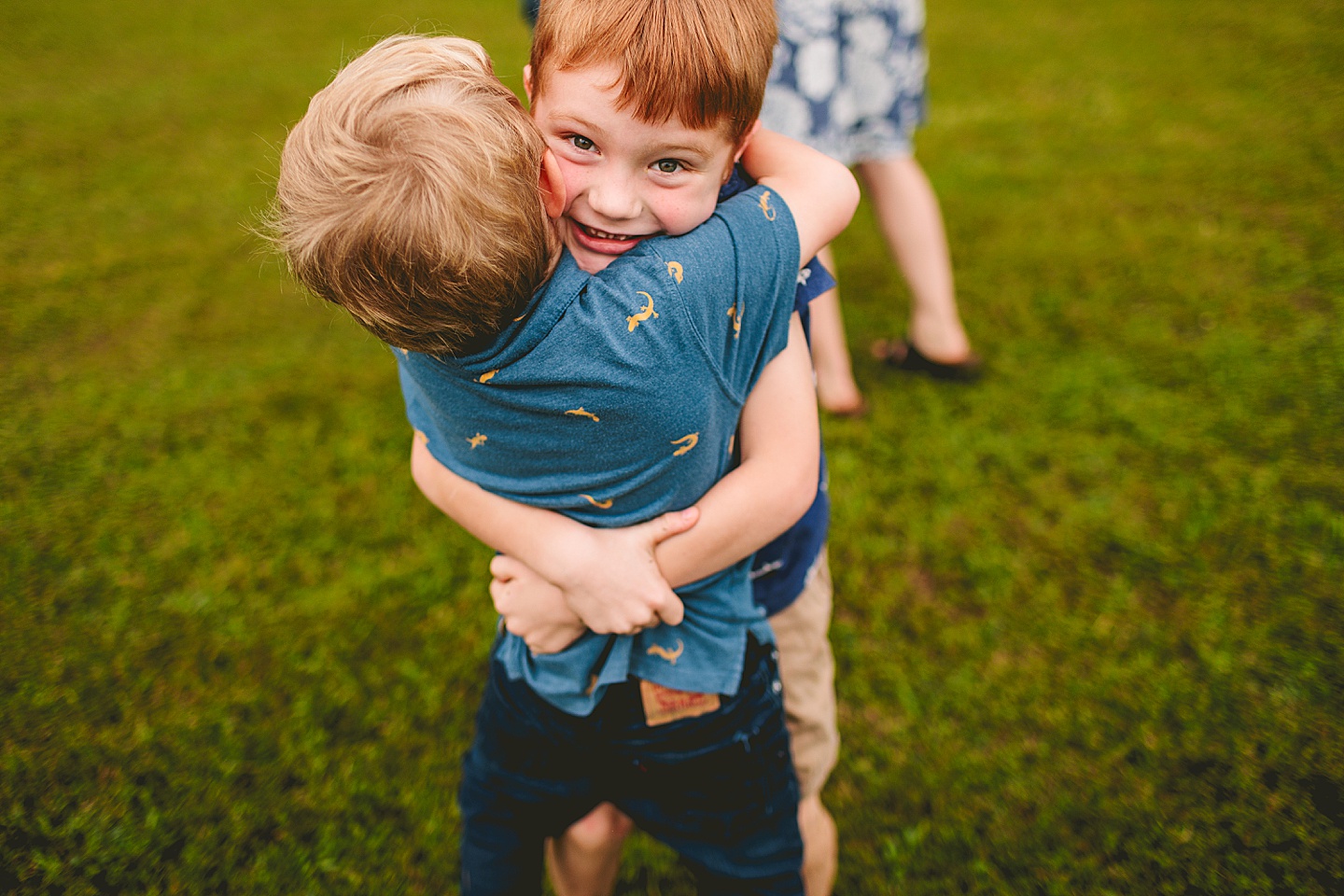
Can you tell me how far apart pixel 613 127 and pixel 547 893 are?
1873 millimetres

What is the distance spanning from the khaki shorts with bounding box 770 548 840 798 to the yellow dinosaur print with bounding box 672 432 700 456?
2.00 feet

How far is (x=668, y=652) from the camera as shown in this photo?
4.51 feet

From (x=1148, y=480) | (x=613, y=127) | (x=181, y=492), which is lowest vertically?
(x=181, y=492)

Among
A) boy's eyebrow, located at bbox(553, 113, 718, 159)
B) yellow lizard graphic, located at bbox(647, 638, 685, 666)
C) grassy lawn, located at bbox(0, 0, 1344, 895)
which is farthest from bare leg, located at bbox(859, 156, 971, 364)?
yellow lizard graphic, located at bbox(647, 638, 685, 666)

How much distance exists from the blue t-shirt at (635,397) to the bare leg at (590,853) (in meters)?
0.50

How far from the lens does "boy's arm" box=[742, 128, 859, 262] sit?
4.21 ft

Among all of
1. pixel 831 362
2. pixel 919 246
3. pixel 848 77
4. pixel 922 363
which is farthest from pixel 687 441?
pixel 922 363

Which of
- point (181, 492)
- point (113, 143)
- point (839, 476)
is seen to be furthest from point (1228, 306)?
point (113, 143)

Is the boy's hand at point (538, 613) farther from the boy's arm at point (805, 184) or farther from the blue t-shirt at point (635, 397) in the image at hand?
the boy's arm at point (805, 184)

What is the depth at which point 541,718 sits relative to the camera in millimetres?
1436

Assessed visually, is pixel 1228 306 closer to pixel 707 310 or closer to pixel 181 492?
pixel 707 310

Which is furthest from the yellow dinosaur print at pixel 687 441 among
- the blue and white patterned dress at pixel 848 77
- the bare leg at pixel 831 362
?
the bare leg at pixel 831 362

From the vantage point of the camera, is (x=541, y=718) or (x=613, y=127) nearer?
(x=613, y=127)

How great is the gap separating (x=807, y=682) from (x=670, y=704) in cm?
45
